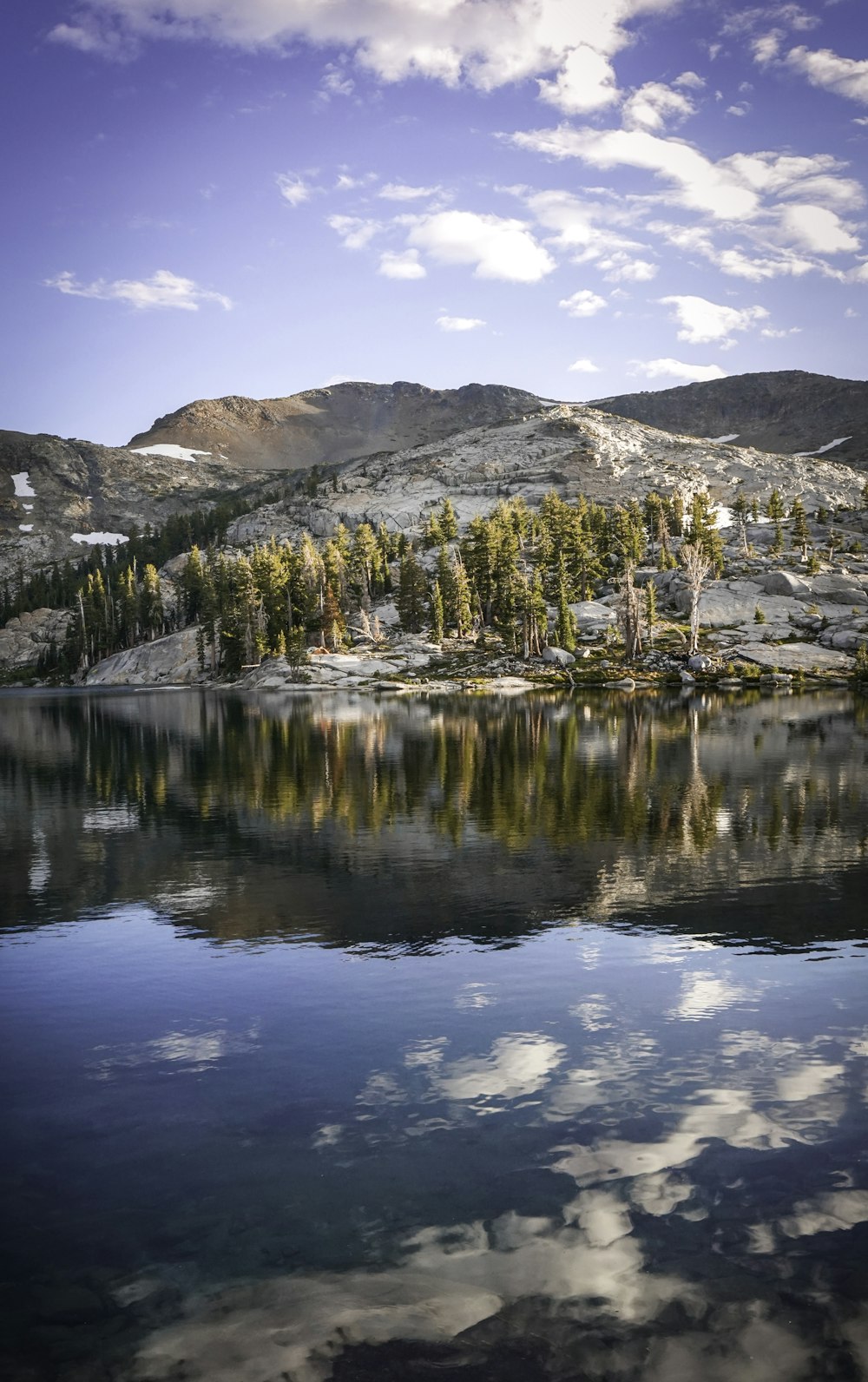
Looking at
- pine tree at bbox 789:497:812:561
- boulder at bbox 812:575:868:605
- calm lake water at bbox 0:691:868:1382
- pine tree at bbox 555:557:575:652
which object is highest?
pine tree at bbox 789:497:812:561

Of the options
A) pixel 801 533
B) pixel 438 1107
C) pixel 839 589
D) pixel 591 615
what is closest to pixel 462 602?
pixel 591 615

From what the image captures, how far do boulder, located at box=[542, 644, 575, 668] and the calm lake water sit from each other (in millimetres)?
95710

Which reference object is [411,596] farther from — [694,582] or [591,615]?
[694,582]

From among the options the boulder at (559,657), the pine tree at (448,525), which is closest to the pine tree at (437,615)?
the boulder at (559,657)

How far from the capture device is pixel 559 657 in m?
125

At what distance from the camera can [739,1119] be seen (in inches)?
430

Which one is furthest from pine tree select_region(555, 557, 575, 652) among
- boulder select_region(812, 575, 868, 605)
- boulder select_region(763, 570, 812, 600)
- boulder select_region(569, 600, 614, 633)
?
boulder select_region(812, 575, 868, 605)

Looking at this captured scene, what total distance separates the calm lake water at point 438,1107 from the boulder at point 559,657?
3768 inches

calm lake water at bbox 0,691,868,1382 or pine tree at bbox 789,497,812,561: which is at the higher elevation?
pine tree at bbox 789,497,812,561

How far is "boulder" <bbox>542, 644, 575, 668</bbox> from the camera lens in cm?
12419

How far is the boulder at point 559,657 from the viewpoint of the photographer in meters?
124

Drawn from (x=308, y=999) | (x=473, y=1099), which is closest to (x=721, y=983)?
(x=473, y=1099)

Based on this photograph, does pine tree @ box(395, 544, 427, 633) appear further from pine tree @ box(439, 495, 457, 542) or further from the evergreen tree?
pine tree @ box(439, 495, 457, 542)

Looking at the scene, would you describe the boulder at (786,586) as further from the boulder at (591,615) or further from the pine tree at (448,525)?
the pine tree at (448,525)
